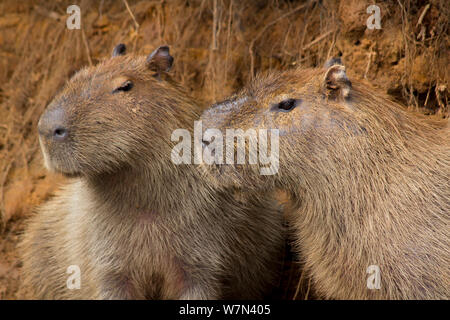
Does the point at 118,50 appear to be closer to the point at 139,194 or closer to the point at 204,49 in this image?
the point at 139,194

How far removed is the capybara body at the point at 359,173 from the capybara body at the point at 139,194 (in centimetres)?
59

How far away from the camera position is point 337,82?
334 centimetres

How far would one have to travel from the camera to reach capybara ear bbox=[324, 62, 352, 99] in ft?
10.8

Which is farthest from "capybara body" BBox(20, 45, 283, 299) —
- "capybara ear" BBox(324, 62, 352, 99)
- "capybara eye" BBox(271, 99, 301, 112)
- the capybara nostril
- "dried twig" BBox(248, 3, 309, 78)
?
"dried twig" BBox(248, 3, 309, 78)

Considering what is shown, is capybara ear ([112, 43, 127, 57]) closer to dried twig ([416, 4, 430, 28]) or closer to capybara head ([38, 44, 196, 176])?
capybara head ([38, 44, 196, 176])

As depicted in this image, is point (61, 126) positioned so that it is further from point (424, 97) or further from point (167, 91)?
point (424, 97)

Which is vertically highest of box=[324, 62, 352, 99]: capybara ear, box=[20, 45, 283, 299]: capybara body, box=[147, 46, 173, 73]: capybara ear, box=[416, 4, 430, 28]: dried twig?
box=[416, 4, 430, 28]: dried twig

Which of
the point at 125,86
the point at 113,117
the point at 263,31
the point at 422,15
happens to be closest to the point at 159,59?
the point at 125,86

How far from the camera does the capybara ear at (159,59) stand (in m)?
4.08

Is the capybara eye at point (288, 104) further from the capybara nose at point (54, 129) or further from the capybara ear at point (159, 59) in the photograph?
the capybara nose at point (54, 129)

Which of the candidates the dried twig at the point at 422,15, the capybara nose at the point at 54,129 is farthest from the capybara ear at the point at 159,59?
the dried twig at the point at 422,15

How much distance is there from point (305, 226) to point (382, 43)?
1.63 meters

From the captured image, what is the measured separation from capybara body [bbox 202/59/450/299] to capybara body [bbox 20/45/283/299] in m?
0.59

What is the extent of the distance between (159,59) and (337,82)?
1.27m
